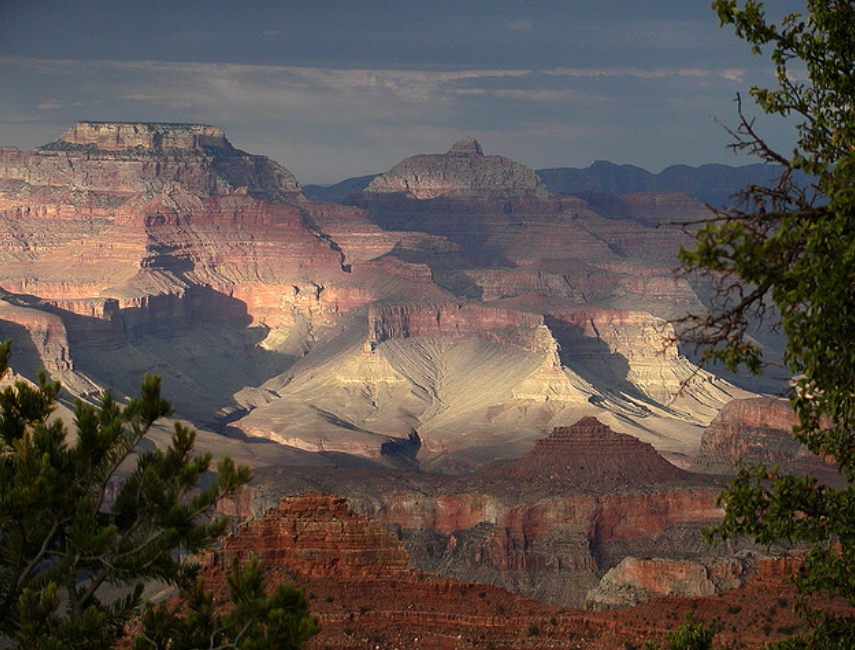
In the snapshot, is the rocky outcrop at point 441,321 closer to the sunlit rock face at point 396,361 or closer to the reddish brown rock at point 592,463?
the sunlit rock face at point 396,361

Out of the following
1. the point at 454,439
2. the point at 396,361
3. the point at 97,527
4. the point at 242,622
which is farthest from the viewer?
the point at 396,361

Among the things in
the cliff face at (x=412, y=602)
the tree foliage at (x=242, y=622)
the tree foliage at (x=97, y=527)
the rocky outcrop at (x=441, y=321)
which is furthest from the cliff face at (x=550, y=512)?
the rocky outcrop at (x=441, y=321)

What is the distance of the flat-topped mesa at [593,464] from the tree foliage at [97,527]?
56.3 metres

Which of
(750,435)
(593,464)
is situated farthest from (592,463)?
(750,435)

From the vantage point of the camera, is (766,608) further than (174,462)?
Yes

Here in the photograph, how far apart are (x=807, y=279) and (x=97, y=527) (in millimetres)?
9515

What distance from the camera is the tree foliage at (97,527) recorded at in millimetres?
18094

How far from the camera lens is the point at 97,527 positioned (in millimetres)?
19000

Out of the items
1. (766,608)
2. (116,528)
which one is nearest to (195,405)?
(766,608)

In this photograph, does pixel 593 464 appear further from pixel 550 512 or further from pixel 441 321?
pixel 441 321

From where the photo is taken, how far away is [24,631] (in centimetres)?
1783

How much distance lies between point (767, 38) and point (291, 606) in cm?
898

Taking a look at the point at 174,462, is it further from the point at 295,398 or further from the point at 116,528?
the point at 295,398

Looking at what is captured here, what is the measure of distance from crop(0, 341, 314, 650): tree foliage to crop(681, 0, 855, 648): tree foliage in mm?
5969
